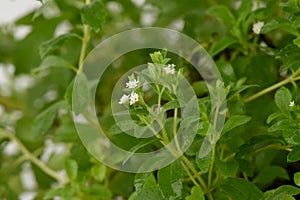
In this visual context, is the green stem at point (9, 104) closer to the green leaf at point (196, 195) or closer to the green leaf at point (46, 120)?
the green leaf at point (46, 120)

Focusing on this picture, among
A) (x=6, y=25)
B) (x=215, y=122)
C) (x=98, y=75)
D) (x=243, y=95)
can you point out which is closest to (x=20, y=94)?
(x=6, y=25)

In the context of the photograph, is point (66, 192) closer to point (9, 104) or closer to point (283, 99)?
point (283, 99)

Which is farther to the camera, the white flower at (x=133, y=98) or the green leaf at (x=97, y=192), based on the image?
the green leaf at (x=97, y=192)

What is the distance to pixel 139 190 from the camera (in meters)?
0.45

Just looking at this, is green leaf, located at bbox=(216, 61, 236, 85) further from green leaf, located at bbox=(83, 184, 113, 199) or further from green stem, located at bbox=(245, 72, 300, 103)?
green leaf, located at bbox=(83, 184, 113, 199)

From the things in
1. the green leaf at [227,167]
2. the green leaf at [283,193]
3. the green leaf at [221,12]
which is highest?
the green leaf at [221,12]

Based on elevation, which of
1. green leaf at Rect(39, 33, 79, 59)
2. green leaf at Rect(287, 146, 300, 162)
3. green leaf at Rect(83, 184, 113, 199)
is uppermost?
green leaf at Rect(39, 33, 79, 59)

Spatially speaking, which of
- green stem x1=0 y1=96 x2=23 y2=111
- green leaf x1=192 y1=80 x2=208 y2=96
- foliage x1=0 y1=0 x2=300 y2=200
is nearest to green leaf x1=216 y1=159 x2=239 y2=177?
foliage x1=0 y1=0 x2=300 y2=200

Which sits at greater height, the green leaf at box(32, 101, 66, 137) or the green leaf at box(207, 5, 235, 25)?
the green leaf at box(207, 5, 235, 25)

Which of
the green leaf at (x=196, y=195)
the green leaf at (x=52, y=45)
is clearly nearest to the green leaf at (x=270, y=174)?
the green leaf at (x=196, y=195)

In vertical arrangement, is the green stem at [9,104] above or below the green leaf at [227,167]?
above

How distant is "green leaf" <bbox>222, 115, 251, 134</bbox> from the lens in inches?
16.8

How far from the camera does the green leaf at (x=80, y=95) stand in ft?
1.82

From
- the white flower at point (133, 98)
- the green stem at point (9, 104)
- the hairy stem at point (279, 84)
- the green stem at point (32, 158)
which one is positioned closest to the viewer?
the white flower at point (133, 98)
